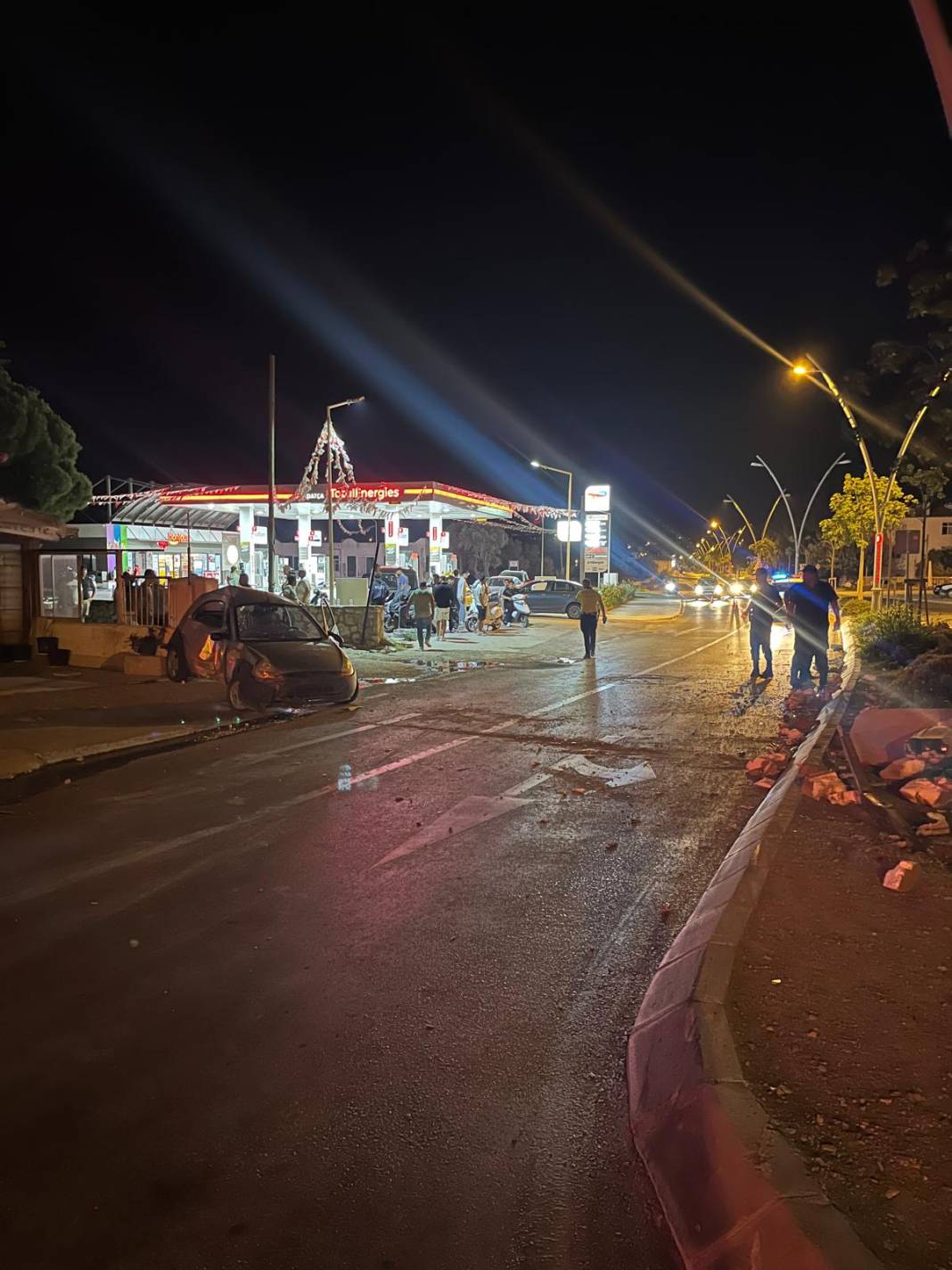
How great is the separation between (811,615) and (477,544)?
5720 centimetres

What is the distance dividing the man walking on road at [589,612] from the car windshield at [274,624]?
273 inches

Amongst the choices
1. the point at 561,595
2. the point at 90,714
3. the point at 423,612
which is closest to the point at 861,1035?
the point at 90,714

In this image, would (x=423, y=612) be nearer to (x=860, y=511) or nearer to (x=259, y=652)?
(x=259, y=652)

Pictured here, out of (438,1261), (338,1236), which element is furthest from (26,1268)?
(438,1261)

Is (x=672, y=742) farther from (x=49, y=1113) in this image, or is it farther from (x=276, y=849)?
(x=49, y=1113)

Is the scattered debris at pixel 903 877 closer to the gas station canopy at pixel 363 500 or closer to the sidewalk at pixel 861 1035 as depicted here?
the sidewalk at pixel 861 1035

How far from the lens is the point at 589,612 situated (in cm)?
1986

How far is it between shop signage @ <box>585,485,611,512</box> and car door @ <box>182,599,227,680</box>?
2997 centimetres

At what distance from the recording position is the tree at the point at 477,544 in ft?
228

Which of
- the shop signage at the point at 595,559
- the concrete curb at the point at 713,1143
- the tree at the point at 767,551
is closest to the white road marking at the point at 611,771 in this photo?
the concrete curb at the point at 713,1143

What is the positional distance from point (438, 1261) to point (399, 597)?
2481 cm

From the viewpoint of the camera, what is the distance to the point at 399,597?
27.2m

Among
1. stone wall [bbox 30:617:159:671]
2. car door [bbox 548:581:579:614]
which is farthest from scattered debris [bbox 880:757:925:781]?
car door [bbox 548:581:579:614]

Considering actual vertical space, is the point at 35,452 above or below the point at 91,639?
above
